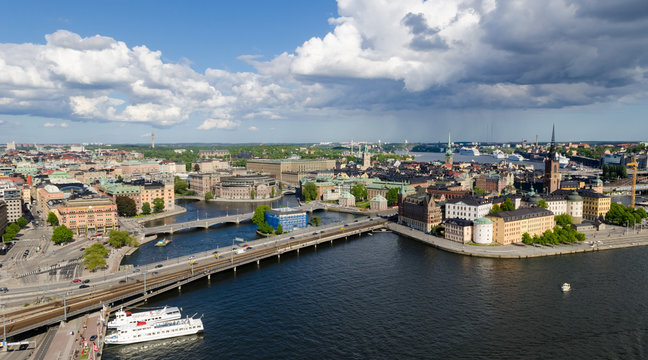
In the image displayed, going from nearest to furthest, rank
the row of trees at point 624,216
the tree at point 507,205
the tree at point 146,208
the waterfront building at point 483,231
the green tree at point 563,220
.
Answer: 1. the waterfront building at point 483,231
2. the green tree at point 563,220
3. the row of trees at point 624,216
4. the tree at point 507,205
5. the tree at point 146,208

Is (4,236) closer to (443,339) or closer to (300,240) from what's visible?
(300,240)

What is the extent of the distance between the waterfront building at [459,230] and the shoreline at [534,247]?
118 centimetres

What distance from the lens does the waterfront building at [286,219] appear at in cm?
9938

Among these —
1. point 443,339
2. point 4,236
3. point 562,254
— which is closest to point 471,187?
point 562,254

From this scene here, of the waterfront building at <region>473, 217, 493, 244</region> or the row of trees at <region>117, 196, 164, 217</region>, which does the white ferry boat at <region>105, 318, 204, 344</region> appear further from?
the row of trees at <region>117, 196, 164, 217</region>

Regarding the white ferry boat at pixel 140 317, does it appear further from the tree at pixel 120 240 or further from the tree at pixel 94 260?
the tree at pixel 120 240

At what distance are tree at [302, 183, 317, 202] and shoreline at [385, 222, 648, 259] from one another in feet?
210

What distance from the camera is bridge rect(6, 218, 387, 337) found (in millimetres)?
48312

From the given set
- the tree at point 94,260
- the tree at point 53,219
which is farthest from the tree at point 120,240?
the tree at point 53,219

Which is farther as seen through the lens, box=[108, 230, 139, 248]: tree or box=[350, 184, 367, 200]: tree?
box=[350, 184, 367, 200]: tree

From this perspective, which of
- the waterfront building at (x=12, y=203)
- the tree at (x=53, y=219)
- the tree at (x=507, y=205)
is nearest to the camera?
the tree at (x=53, y=219)

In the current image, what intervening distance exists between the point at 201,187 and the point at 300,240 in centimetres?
9788

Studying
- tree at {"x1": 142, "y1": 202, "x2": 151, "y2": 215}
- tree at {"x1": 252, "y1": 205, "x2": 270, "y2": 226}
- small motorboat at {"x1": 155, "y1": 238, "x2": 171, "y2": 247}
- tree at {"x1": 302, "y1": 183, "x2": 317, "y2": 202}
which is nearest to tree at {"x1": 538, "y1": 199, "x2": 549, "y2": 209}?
tree at {"x1": 252, "y1": 205, "x2": 270, "y2": 226}

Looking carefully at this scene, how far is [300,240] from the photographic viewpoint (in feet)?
284
